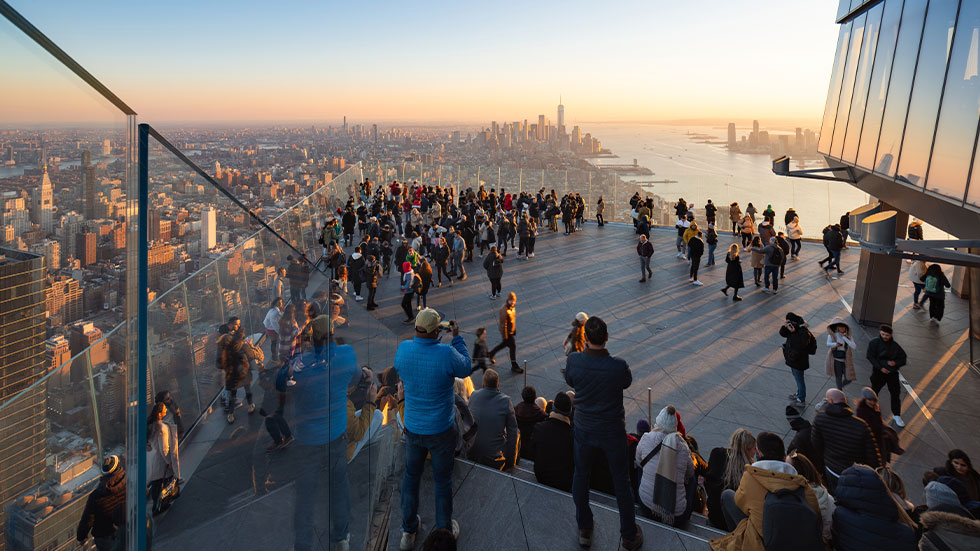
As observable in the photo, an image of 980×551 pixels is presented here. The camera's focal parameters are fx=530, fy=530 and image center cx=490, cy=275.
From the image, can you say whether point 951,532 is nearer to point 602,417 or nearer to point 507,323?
point 602,417

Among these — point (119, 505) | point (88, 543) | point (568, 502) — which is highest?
point (119, 505)

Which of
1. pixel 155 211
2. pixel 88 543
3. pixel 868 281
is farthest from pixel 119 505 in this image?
pixel 868 281

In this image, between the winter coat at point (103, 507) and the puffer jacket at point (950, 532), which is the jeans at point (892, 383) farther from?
the winter coat at point (103, 507)

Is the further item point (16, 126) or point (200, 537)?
point (200, 537)

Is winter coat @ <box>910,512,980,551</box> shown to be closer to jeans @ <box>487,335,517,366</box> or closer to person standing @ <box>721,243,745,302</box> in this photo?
jeans @ <box>487,335,517,366</box>

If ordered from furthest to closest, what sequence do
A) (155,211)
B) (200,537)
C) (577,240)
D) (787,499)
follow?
(577,240) < (787,499) < (200,537) < (155,211)

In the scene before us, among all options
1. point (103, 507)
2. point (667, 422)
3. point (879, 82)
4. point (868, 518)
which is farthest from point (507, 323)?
point (879, 82)

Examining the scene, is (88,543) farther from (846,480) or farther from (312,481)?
(846,480)
